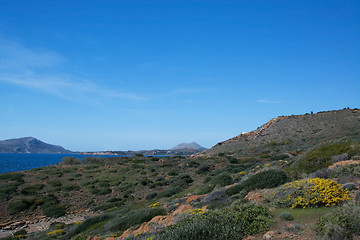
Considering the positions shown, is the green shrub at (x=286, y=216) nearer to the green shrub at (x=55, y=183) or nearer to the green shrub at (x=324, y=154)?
the green shrub at (x=324, y=154)

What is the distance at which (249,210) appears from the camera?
7.80 metres

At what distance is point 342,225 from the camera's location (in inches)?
215

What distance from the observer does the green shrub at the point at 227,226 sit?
20.9 feet

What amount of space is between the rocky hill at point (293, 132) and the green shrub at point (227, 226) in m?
38.9

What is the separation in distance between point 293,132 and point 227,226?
53866mm

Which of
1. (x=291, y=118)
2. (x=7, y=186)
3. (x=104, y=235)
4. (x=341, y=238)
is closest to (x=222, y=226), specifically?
(x=341, y=238)

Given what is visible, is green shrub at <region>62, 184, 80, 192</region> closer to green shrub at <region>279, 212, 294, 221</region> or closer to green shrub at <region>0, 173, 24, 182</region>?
green shrub at <region>0, 173, 24, 182</region>

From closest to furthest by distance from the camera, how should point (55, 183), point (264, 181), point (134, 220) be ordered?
point (134, 220) → point (264, 181) → point (55, 183)

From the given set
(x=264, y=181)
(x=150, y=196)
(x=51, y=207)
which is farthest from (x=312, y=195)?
(x=51, y=207)

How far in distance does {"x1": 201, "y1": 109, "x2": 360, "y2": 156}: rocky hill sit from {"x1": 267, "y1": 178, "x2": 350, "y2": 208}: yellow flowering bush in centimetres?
3677

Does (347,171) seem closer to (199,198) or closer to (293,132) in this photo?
(199,198)

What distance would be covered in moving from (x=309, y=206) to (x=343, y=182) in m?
2.64

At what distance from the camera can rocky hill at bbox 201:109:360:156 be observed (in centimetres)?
4669

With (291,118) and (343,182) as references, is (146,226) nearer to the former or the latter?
(343,182)
